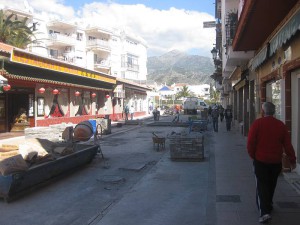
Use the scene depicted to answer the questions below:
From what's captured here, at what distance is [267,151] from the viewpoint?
17.4 feet

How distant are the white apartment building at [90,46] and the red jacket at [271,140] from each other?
107 ft

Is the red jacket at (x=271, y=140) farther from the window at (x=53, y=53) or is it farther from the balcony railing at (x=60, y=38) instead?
the window at (x=53, y=53)

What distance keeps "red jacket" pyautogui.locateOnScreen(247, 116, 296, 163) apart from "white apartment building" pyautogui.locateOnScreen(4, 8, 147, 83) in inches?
1285

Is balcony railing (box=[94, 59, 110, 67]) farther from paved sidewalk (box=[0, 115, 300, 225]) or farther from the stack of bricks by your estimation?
paved sidewalk (box=[0, 115, 300, 225])

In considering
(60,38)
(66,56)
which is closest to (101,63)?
(66,56)

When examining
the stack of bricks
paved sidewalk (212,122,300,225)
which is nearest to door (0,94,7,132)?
the stack of bricks

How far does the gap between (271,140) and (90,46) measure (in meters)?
47.0

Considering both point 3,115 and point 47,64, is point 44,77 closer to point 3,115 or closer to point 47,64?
point 47,64

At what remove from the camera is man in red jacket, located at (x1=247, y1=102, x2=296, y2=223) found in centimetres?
529

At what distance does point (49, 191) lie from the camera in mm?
8094

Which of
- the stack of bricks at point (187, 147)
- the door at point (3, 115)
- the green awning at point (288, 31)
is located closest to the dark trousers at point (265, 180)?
the green awning at point (288, 31)

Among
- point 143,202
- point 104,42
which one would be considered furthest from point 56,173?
point 104,42

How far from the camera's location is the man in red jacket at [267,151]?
5285 millimetres

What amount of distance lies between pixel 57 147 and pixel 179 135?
13.5 ft
